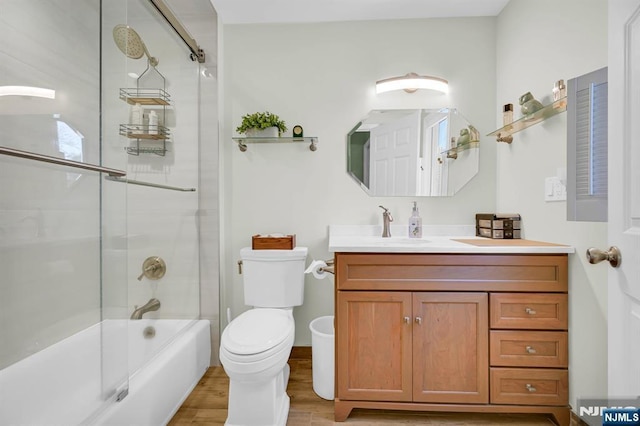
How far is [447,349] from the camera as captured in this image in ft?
4.93

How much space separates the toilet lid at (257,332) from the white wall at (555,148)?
137 centimetres

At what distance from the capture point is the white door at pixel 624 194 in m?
0.86

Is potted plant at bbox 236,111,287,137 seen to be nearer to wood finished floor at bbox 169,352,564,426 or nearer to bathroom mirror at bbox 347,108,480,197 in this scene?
bathroom mirror at bbox 347,108,480,197

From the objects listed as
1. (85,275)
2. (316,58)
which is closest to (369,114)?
(316,58)

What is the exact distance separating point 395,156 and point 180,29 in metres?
1.59

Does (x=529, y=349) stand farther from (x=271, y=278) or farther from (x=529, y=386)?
(x=271, y=278)

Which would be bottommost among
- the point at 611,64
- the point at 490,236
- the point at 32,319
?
the point at 32,319

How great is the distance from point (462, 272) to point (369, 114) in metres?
1.23

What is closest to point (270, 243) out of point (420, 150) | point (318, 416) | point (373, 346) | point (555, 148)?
point (373, 346)

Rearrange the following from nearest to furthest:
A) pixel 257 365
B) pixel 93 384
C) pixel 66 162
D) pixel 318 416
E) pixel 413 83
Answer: pixel 66 162 < pixel 93 384 < pixel 257 365 < pixel 318 416 < pixel 413 83

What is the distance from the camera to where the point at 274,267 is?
1905 millimetres

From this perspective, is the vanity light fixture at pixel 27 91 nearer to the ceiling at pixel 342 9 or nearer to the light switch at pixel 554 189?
the ceiling at pixel 342 9

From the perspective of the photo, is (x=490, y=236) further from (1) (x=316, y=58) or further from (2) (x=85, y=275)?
(2) (x=85, y=275)

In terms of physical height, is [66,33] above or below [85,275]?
above
